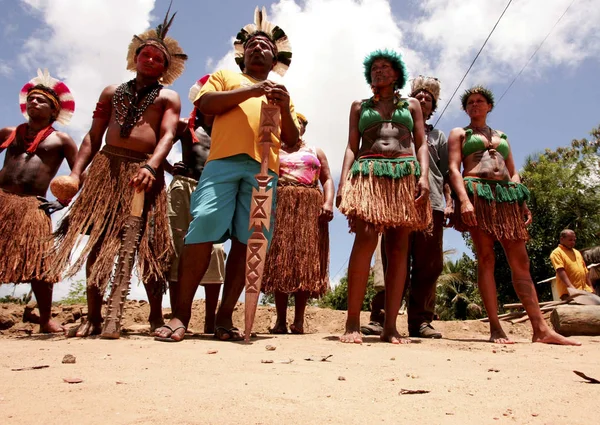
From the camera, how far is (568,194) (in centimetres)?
1953

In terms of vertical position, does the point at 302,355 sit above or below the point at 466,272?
below

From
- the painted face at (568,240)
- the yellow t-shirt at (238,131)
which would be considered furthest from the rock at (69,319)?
the painted face at (568,240)

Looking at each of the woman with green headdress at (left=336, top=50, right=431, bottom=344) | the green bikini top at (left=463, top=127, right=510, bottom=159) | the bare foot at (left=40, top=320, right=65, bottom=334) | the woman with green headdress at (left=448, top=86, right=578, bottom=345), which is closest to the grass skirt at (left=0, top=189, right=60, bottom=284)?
the bare foot at (left=40, top=320, right=65, bottom=334)

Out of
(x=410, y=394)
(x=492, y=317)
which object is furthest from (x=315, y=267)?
(x=410, y=394)

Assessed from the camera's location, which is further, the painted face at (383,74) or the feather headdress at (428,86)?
the feather headdress at (428,86)

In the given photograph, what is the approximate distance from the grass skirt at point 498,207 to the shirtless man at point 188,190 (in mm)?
2161

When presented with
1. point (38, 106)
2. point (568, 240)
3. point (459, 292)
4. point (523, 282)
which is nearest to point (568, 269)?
point (568, 240)

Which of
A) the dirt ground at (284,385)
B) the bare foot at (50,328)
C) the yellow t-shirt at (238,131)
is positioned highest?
the yellow t-shirt at (238,131)

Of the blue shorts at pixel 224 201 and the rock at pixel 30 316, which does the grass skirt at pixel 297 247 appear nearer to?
the blue shorts at pixel 224 201

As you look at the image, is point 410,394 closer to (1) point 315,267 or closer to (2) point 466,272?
(1) point 315,267

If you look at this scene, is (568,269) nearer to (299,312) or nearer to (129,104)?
(299,312)

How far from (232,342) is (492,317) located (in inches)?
80.3

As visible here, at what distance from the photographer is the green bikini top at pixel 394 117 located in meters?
3.63

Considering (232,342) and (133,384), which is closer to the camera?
(133,384)
